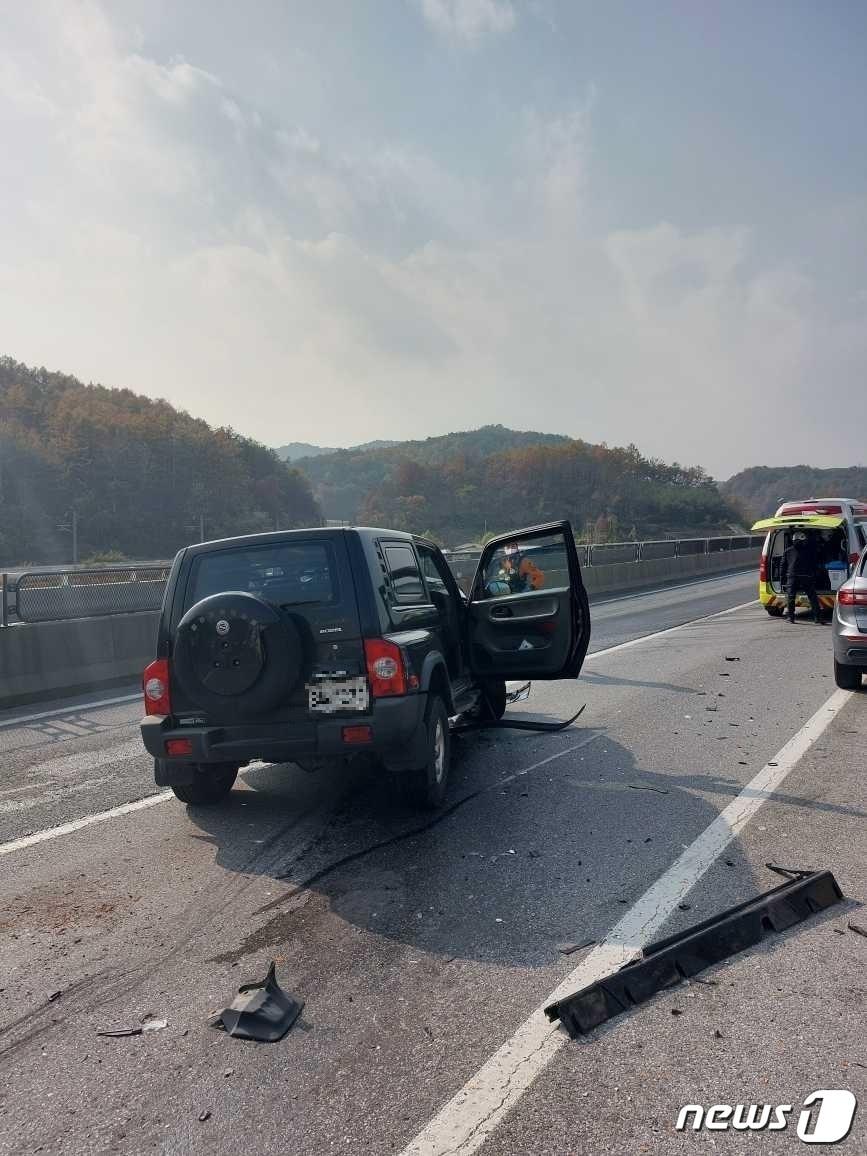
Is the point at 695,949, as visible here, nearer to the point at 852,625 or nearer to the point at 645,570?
the point at 852,625

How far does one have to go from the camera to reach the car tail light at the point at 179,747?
5629mm

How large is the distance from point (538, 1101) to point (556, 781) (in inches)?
156

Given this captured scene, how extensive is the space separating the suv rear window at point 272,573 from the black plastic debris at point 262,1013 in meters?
2.56

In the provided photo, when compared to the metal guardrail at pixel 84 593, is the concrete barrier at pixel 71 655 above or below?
below

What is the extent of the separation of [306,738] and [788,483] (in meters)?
182

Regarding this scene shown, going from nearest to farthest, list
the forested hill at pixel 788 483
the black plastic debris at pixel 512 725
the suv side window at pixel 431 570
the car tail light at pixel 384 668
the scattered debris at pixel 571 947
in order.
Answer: the scattered debris at pixel 571 947
the car tail light at pixel 384 668
the suv side window at pixel 431 570
the black plastic debris at pixel 512 725
the forested hill at pixel 788 483

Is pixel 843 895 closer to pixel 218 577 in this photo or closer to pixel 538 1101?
pixel 538 1101

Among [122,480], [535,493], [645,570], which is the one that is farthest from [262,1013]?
[535,493]

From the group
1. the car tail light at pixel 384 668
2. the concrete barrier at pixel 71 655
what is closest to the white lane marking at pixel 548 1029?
the car tail light at pixel 384 668

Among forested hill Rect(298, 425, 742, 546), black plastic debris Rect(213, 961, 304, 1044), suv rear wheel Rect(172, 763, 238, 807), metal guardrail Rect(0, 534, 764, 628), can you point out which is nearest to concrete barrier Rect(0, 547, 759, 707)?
metal guardrail Rect(0, 534, 764, 628)

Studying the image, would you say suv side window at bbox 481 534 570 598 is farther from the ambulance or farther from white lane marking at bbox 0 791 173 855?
the ambulance

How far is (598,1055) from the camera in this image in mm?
3160

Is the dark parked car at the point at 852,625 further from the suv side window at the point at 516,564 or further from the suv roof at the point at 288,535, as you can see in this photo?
the suv roof at the point at 288,535

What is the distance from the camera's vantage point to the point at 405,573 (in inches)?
258
